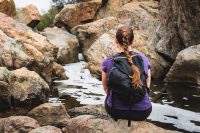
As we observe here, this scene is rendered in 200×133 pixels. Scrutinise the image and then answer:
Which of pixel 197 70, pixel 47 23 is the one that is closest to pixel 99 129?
pixel 197 70

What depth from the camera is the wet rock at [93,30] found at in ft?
65.3

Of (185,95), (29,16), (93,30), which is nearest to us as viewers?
(185,95)

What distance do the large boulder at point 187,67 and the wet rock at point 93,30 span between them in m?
7.03

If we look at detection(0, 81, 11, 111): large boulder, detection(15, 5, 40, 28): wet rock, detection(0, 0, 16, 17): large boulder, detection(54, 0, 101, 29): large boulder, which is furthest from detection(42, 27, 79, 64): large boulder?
detection(0, 81, 11, 111): large boulder

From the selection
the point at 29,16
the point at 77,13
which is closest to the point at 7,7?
the point at 29,16

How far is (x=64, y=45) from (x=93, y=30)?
1.82 m

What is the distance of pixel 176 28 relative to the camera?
53.4ft

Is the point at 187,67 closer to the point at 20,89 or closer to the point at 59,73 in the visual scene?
the point at 59,73

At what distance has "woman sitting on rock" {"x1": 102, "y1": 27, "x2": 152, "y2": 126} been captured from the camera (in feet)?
16.1

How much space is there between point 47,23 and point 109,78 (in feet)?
90.7

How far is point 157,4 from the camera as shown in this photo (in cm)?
1950

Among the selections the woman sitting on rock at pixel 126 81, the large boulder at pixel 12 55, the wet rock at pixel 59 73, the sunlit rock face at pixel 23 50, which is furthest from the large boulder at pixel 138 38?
the woman sitting on rock at pixel 126 81

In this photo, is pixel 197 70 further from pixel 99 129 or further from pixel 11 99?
pixel 99 129

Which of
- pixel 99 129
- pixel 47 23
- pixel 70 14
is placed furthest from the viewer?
pixel 47 23
